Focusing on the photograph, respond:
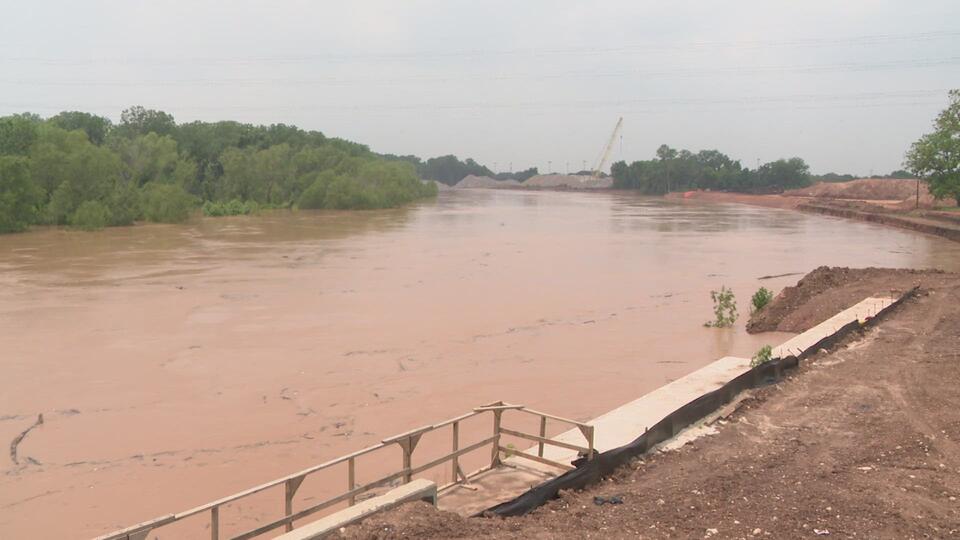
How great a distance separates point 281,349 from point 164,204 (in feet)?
121

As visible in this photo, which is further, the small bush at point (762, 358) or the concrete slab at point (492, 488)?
the small bush at point (762, 358)

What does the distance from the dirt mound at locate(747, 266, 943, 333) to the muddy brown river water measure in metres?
0.95

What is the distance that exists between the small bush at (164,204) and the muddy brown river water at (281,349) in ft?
42.2

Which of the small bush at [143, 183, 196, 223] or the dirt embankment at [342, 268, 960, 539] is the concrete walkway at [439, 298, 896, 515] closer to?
the dirt embankment at [342, 268, 960, 539]

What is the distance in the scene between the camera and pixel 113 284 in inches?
890

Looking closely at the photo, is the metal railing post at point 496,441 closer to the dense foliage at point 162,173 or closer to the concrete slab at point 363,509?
the concrete slab at point 363,509

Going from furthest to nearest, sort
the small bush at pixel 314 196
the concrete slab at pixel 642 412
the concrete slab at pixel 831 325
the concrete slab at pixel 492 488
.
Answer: the small bush at pixel 314 196, the concrete slab at pixel 831 325, the concrete slab at pixel 642 412, the concrete slab at pixel 492 488

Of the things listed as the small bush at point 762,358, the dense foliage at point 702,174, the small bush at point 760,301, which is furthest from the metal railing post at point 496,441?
the dense foliage at point 702,174

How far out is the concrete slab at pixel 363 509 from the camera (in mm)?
4609

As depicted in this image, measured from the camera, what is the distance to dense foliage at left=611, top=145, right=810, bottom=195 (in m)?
123

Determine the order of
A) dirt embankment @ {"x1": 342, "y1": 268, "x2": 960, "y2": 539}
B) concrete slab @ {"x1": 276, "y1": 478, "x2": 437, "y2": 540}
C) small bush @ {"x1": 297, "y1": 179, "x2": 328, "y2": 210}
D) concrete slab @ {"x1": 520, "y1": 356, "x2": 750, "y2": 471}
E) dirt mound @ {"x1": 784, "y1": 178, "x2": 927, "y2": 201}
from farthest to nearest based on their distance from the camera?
dirt mound @ {"x1": 784, "y1": 178, "x2": 927, "y2": 201} < small bush @ {"x1": 297, "y1": 179, "x2": 328, "y2": 210} < concrete slab @ {"x1": 520, "y1": 356, "x2": 750, "y2": 471} < dirt embankment @ {"x1": 342, "y1": 268, "x2": 960, "y2": 539} < concrete slab @ {"x1": 276, "y1": 478, "x2": 437, "y2": 540}

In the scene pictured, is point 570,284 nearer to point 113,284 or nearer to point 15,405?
point 113,284

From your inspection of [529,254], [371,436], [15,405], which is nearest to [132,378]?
[15,405]

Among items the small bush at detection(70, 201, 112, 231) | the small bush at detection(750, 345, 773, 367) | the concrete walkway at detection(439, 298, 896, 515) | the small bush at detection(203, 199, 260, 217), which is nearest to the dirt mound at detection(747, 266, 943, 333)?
the concrete walkway at detection(439, 298, 896, 515)
